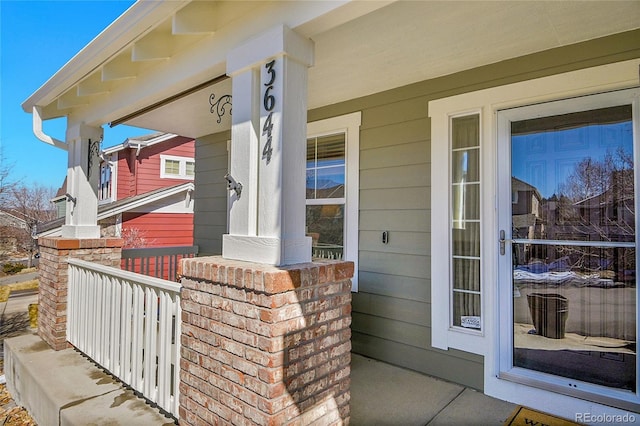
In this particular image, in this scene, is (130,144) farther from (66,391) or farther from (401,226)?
(401,226)

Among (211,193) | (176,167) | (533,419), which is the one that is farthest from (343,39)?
(176,167)

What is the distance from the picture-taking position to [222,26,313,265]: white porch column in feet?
6.09

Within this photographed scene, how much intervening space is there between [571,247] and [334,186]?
83.6 inches

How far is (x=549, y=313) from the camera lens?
2617mm

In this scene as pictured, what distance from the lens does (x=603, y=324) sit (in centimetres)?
243

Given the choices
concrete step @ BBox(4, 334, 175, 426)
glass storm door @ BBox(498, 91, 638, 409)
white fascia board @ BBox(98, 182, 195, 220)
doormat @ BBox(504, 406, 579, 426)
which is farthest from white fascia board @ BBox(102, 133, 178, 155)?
doormat @ BBox(504, 406, 579, 426)

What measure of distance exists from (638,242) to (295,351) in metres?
2.20

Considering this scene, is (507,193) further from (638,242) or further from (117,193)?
(117,193)

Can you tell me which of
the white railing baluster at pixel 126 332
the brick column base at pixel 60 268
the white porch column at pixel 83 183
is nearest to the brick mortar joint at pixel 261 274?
the white railing baluster at pixel 126 332

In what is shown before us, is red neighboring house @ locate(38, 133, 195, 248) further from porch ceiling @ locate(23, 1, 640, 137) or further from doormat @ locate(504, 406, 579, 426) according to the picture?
doormat @ locate(504, 406, 579, 426)

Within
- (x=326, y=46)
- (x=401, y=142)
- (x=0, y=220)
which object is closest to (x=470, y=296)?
(x=401, y=142)

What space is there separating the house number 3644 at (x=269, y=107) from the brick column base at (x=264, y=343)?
0.59 m

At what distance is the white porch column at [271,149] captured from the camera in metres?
1.86

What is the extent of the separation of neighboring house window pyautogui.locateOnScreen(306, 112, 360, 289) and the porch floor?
991 mm
